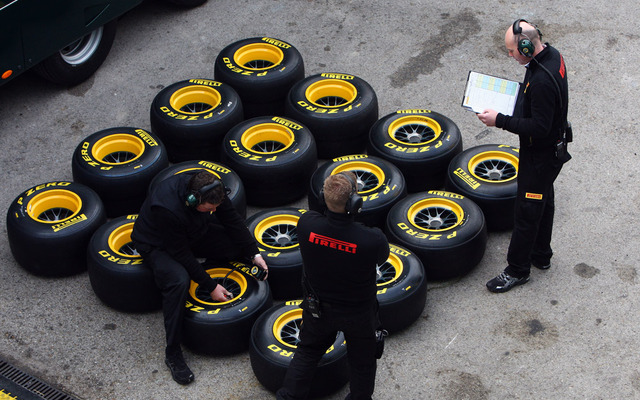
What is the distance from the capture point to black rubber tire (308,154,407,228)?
7230mm

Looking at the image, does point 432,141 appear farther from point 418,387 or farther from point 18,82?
point 18,82

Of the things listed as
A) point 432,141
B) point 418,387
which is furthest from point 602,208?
point 418,387

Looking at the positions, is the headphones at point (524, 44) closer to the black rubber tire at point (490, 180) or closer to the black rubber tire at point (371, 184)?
the black rubber tire at point (490, 180)

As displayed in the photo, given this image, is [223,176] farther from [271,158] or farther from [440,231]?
[440,231]

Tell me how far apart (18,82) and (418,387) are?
6009mm

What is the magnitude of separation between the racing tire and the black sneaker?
63 centimetres

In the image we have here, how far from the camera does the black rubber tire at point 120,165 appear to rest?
7.46 metres

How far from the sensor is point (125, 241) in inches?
274

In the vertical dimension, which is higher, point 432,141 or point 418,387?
point 432,141

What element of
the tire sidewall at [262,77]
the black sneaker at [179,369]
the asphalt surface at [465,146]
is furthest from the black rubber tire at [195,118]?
the black sneaker at [179,369]

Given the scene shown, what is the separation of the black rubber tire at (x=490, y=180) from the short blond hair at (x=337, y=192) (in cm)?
267

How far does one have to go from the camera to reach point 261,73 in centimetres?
859

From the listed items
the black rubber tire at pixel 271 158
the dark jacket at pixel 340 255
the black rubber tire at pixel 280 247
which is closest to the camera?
the dark jacket at pixel 340 255

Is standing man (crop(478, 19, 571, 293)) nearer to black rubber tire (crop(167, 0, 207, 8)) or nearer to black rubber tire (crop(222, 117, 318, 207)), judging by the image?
black rubber tire (crop(222, 117, 318, 207))
